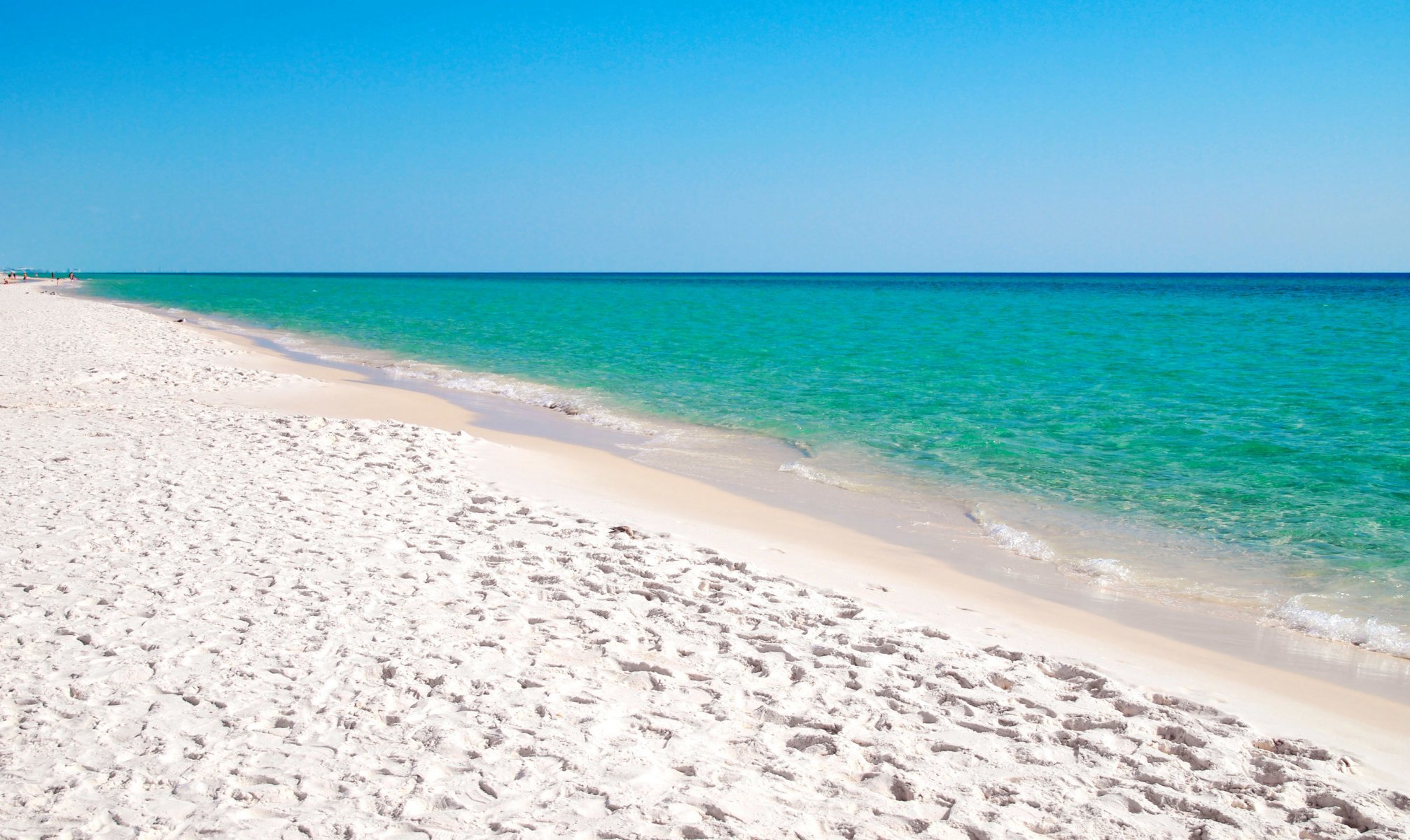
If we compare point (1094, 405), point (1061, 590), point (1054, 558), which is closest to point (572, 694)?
point (1061, 590)

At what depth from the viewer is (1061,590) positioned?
6770mm

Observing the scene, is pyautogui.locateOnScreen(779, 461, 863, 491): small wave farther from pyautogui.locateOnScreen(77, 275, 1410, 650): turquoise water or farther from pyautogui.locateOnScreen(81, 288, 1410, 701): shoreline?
pyautogui.locateOnScreen(77, 275, 1410, 650): turquoise water

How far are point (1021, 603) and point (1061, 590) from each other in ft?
1.97

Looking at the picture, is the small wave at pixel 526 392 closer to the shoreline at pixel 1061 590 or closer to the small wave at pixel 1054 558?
the shoreline at pixel 1061 590

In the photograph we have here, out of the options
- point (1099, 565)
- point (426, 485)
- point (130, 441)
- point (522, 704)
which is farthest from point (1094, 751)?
point (130, 441)

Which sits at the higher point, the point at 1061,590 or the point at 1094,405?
the point at 1094,405

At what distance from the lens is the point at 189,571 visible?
547 cm

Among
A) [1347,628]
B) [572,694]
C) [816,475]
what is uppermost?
[572,694]

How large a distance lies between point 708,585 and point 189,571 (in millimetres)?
3274

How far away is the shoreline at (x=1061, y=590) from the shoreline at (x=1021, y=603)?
2 centimetres

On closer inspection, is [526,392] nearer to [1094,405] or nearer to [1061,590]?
[1094,405]

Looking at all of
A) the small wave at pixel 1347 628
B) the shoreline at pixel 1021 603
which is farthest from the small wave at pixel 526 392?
the small wave at pixel 1347 628

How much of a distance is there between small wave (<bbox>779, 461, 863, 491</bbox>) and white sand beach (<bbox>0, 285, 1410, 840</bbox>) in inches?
94.3

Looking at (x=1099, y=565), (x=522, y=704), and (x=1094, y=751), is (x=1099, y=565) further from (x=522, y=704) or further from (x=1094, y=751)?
(x=522, y=704)
